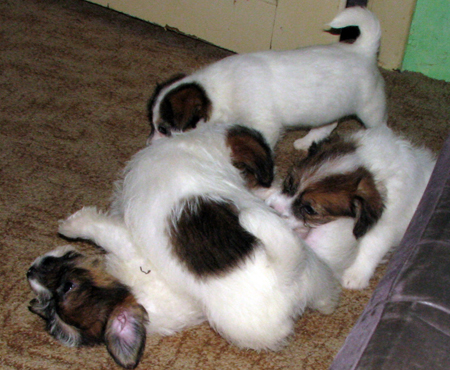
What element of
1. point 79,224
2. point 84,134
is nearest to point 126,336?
point 79,224

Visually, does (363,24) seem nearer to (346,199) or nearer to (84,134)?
(346,199)

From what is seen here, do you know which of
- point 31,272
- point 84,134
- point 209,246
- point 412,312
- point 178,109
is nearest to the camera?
point 412,312

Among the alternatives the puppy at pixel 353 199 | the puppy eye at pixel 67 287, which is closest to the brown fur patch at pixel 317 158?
the puppy at pixel 353 199

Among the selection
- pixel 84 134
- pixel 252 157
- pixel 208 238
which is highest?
pixel 252 157

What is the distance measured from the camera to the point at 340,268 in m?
2.29

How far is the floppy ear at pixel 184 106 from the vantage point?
2834mm

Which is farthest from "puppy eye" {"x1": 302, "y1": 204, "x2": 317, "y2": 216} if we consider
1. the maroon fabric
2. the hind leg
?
the hind leg

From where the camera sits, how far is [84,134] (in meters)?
3.04

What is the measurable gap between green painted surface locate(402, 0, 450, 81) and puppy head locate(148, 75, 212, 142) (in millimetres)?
1681

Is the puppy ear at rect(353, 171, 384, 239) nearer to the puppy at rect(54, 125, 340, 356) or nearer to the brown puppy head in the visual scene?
the brown puppy head

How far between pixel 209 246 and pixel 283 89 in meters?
1.43

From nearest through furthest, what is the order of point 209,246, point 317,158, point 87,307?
point 209,246 < point 87,307 < point 317,158

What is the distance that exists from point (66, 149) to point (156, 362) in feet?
4.53

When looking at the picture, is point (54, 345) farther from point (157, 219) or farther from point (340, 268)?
point (340, 268)
